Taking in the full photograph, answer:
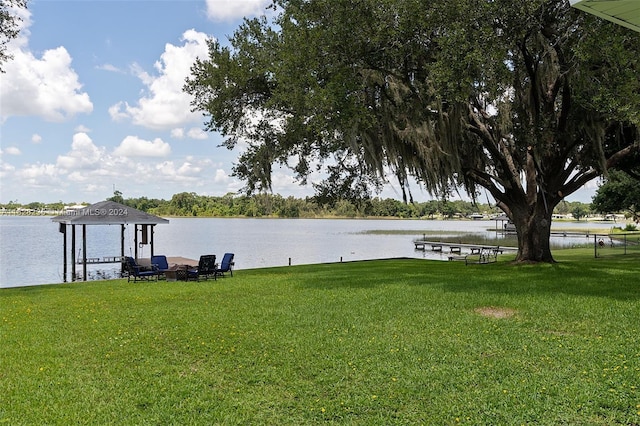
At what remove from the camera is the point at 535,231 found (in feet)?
51.7

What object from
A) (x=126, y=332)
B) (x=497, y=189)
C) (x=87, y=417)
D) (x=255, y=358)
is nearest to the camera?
(x=87, y=417)

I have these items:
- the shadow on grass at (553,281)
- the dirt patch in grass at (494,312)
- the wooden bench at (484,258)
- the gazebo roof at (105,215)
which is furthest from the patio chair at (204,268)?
the wooden bench at (484,258)

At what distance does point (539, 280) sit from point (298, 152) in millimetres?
8764

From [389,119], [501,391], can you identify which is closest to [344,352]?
[501,391]

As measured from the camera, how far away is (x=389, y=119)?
13469mm

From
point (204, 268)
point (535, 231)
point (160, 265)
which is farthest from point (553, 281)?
point (160, 265)

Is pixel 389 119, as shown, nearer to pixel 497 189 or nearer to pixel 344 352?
pixel 497 189

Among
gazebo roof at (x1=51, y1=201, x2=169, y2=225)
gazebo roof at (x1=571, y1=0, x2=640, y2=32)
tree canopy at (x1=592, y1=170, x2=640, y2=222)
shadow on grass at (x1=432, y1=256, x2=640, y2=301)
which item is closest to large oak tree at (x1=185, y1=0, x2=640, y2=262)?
shadow on grass at (x1=432, y1=256, x2=640, y2=301)

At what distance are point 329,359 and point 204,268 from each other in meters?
9.69

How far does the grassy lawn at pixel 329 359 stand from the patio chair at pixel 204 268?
421 cm

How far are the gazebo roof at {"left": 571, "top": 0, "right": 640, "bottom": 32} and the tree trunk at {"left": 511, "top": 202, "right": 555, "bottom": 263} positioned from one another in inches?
538

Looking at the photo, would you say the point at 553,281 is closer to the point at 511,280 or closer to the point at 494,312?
the point at 511,280

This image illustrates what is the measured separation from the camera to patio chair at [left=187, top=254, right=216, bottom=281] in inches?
572

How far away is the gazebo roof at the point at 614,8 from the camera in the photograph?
2.64m
